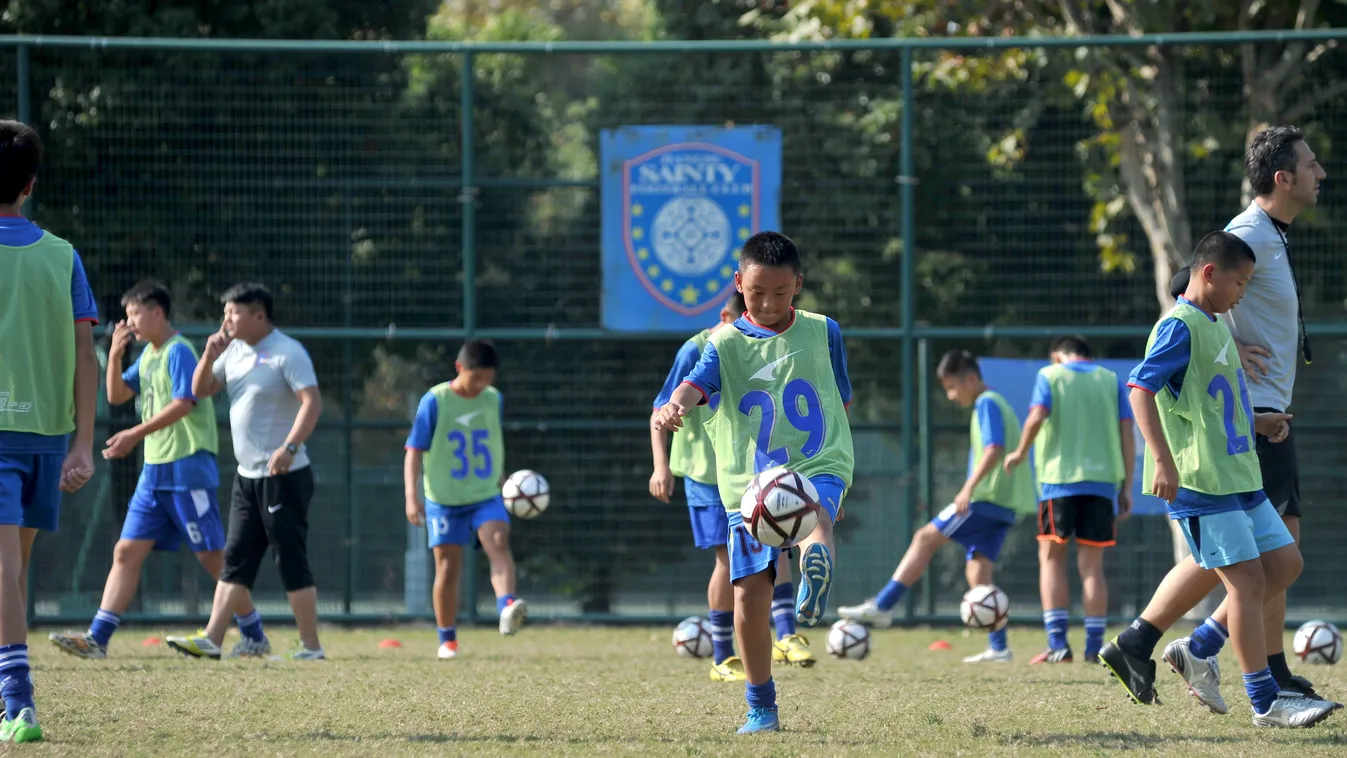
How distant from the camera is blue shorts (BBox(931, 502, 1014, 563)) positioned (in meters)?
9.41

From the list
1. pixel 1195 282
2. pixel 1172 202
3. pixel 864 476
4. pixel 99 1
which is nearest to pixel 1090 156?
pixel 1172 202

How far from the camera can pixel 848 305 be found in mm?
11656

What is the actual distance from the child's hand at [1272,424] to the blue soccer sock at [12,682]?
4423 mm

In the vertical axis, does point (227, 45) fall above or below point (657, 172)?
above

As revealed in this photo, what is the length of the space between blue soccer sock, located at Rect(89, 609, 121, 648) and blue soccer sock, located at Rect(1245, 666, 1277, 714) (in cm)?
590

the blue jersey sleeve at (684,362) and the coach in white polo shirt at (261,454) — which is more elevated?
the blue jersey sleeve at (684,362)

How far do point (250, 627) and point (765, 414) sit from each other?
454cm

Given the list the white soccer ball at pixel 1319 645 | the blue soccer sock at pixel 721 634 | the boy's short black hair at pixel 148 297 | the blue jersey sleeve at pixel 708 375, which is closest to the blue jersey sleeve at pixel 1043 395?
the white soccer ball at pixel 1319 645

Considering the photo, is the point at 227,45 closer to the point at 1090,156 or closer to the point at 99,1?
the point at 99,1

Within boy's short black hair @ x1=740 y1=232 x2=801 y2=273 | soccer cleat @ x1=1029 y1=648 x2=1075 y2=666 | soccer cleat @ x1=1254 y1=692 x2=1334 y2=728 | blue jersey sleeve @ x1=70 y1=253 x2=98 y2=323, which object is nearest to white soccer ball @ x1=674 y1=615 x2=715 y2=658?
soccer cleat @ x1=1029 y1=648 x2=1075 y2=666

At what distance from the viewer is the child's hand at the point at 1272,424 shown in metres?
5.79

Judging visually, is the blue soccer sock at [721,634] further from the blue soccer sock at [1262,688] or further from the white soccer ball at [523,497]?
the blue soccer sock at [1262,688]

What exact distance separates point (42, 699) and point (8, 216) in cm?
205

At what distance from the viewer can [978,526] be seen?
954 centimetres
